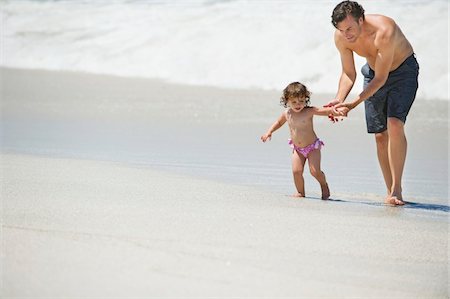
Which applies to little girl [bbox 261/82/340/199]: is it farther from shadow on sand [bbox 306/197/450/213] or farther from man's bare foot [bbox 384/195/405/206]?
man's bare foot [bbox 384/195/405/206]

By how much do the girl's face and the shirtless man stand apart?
0.23 metres

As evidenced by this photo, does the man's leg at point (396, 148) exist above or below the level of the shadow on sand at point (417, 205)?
above

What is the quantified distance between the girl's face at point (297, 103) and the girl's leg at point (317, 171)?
30 centimetres

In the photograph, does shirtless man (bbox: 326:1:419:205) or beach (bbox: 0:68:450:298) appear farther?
shirtless man (bbox: 326:1:419:205)

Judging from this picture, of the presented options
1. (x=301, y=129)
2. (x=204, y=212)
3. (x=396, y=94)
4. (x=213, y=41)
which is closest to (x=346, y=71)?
(x=396, y=94)

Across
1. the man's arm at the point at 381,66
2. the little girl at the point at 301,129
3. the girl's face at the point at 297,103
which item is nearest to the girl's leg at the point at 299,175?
the little girl at the point at 301,129

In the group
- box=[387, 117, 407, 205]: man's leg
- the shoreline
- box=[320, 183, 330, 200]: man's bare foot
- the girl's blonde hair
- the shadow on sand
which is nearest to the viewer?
the shoreline

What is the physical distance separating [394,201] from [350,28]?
1.06 meters

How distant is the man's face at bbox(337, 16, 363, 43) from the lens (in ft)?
17.4

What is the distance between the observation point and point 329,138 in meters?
7.78

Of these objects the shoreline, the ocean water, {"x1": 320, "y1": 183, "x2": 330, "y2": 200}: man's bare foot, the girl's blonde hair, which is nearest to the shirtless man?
the girl's blonde hair

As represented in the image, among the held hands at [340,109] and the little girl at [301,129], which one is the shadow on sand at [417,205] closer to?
the little girl at [301,129]

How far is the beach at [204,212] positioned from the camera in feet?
10.9

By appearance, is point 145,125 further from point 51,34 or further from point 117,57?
point 51,34
